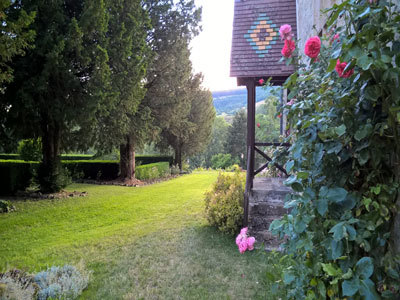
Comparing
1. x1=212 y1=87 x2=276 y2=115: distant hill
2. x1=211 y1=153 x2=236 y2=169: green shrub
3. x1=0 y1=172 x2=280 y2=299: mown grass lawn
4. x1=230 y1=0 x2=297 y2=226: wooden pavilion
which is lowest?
x1=211 y1=153 x2=236 y2=169: green shrub

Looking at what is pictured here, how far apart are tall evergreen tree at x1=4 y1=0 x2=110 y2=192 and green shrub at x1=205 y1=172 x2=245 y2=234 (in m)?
4.84

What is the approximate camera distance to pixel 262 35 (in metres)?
5.51

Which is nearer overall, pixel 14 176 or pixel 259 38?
pixel 259 38

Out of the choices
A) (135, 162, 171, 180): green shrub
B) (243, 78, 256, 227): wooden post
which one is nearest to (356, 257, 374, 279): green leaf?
(243, 78, 256, 227): wooden post

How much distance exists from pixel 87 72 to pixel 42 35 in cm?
164

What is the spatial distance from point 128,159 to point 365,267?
493 inches

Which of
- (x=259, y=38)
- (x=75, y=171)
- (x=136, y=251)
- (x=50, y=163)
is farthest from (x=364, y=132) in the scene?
(x=75, y=171)

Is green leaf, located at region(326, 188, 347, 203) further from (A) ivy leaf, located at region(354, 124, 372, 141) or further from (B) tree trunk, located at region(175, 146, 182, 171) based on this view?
(B) tree trunk, located at region(175, 146, 182, 171)

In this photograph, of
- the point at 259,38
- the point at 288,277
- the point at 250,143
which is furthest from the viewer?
the point at 259,38

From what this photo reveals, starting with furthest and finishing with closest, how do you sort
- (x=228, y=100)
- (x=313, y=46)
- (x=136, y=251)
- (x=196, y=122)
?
1. (x=228, y=100)
2. (x=196, y=122)
3. (x=136, y=251)
4. (x=313, y=46)

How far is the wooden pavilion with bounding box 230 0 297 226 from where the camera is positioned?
4.98 m

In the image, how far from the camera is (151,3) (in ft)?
39.8

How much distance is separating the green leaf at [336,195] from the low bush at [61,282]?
9.68ft

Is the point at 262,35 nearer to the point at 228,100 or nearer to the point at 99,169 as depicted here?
the point at 99,169
